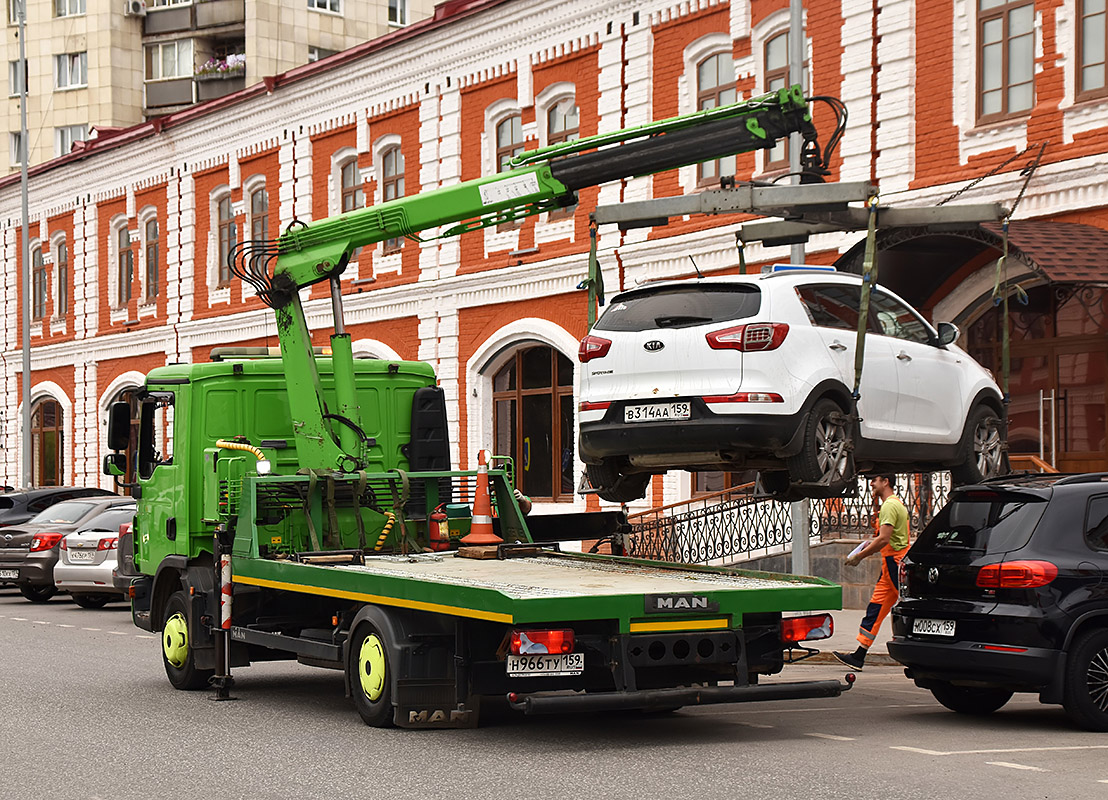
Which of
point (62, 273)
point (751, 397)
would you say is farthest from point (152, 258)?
point (751, 397)

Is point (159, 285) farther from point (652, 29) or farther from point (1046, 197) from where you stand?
point (1046, 197)

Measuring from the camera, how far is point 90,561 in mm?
22344

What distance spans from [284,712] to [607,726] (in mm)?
2505

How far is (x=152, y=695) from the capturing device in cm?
1324

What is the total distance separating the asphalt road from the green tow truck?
370 millimetres

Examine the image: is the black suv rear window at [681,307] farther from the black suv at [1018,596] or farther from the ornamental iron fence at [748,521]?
the ornamental iron fence at [748,521]

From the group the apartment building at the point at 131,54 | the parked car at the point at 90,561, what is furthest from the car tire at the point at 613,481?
the apartment building at the point at 131,54

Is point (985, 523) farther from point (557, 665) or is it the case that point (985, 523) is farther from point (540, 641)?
point (540, 641)

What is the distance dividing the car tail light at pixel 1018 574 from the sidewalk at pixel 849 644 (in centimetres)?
292

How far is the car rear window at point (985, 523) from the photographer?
1114 cm

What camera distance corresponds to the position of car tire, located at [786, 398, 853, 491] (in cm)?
1090

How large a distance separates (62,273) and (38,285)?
161 cm

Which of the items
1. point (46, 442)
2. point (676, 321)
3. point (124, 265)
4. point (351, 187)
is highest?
point (351, 187)

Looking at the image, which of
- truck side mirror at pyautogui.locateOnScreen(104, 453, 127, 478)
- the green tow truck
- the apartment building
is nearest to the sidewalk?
the green tow truck
